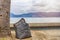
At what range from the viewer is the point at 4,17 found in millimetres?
1472

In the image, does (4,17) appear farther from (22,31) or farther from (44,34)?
(44,34)

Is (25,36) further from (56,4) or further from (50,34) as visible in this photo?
(56,4)

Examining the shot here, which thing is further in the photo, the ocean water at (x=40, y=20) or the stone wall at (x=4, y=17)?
the ocean water at (x=40, y=20)

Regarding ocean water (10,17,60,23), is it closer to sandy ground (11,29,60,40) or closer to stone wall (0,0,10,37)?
sandy ground (11,29,60,40)

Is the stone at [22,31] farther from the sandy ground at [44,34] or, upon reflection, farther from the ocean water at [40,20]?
the ocean water at [40,20]

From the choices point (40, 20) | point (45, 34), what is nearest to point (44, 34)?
point (45, 34)

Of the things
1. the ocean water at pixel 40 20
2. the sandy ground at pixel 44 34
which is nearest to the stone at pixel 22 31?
the sandy ground at pixel 44 34

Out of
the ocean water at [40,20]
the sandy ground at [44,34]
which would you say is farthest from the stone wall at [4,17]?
the ocean water at [40,20]

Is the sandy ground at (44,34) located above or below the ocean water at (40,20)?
below

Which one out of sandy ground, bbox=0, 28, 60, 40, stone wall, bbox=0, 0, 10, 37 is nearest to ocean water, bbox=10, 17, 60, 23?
sandy ground, bbox=0, 28, 60, 40

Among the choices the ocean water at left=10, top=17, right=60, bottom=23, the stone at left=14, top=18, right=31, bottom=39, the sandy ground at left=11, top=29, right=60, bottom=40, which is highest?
the ocean water at left=10, top=17, right=60, bottom=23

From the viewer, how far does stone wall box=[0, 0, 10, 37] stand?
145 centimetres

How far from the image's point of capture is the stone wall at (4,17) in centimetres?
145

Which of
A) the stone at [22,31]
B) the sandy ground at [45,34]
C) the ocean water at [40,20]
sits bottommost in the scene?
the sandy ground at [45,34]
